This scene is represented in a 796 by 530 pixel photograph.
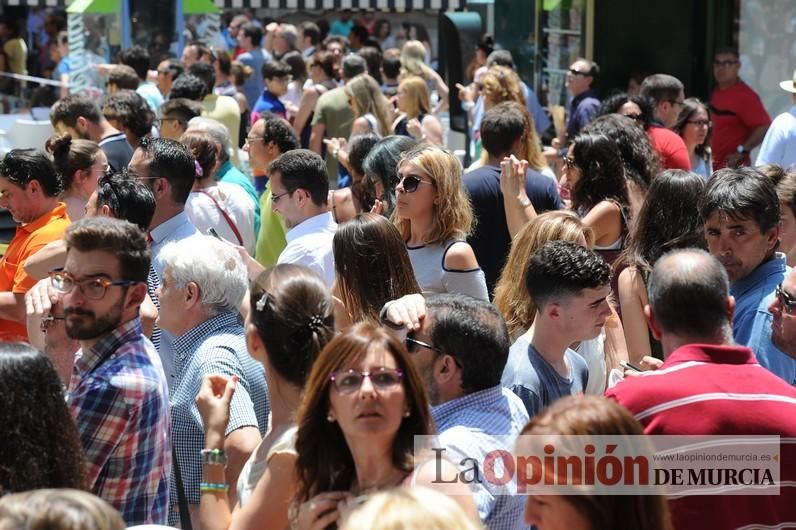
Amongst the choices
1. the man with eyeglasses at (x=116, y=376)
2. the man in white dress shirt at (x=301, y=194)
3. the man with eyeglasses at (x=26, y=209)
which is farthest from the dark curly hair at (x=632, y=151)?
the man with eyeglasses at (x=116, y=376)

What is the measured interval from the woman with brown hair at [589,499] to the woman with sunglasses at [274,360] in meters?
0.77

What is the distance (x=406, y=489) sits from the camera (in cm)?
217

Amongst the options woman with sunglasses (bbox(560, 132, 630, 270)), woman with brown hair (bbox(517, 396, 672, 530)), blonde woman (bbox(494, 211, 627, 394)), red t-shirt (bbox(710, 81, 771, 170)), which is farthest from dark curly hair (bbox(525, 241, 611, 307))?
red t-shirt (bbox(710, 81, 771, 170))

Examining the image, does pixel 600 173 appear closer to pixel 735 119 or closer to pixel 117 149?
pixel 117 149

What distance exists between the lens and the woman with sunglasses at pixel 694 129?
799cm

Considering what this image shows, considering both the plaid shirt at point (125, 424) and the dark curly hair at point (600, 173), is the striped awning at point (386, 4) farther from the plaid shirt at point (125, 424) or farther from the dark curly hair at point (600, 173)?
the plaid shirt at point (125, 424)

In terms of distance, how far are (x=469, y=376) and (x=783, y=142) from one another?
16.2 ft

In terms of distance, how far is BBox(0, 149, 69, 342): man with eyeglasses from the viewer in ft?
16.3

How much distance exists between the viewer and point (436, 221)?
494cm

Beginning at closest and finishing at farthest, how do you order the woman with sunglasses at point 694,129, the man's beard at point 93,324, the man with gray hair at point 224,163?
the man's beard at point 93,324, the man with gray hair at point 224,163, the woman with sunglasses at point 694,129

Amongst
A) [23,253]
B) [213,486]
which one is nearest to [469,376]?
[213,486]

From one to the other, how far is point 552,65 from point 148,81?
14.9 ft

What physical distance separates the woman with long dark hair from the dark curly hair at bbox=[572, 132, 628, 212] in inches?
32.9

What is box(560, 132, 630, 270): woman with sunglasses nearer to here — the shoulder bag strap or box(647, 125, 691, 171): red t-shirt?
box(647, 125, 691, 171): red t-shirt
